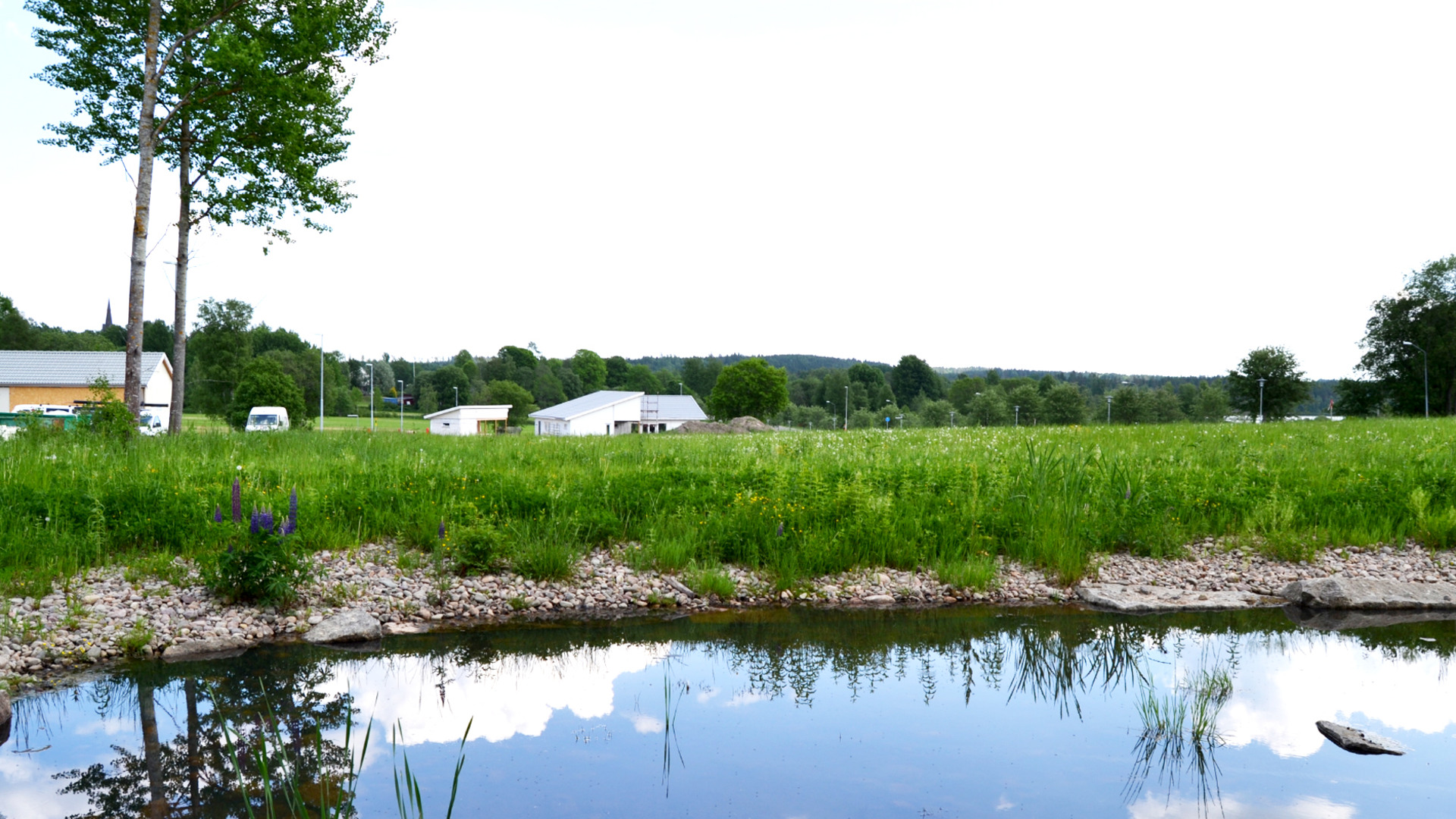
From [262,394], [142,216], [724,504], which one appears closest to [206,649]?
[724,504]

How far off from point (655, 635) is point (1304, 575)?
7234mm

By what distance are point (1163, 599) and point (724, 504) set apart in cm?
479

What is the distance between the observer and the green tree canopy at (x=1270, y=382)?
66.4m

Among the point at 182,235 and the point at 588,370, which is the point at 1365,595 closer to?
the point at 182,235

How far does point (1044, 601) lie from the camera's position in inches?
332

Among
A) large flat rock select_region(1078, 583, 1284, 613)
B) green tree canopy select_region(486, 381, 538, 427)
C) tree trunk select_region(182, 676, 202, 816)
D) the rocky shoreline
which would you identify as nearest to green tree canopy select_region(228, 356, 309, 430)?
green tree canopy select_region(486, 381, 538, 427)

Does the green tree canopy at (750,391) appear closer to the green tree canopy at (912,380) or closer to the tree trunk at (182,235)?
the green tree canopy at (912,380)

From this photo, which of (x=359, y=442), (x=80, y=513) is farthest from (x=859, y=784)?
(x=359, y=442)

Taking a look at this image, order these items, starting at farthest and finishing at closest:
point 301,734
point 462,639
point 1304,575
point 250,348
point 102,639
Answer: point 250,348
point 1304,575
point 462,639
point 102,639
point 301,734

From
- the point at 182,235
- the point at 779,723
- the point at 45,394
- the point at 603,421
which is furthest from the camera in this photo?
the point at 603,421

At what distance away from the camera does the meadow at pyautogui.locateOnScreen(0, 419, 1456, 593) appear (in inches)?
340

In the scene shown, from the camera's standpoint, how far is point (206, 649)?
258 inches

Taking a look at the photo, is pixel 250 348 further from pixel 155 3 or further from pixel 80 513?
pixel 80 513

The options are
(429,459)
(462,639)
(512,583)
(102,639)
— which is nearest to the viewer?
(102,639)
